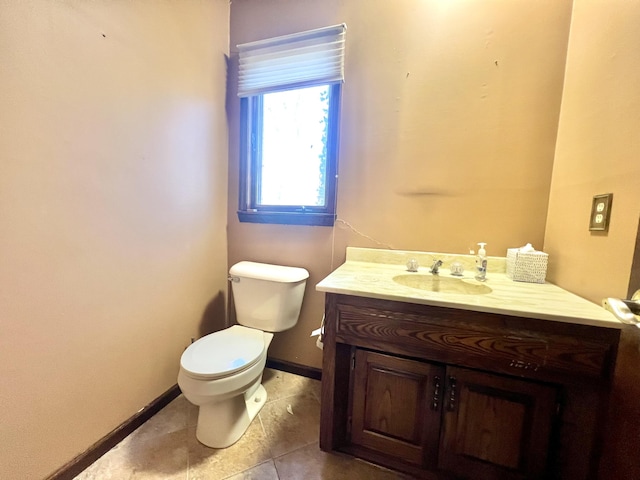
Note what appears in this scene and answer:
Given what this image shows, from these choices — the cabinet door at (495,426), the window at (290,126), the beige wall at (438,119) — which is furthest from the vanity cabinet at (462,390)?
the window at (290,126)

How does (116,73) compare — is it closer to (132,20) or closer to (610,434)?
(132,20)

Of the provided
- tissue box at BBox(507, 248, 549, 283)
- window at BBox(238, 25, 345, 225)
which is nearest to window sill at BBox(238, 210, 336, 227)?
window at BBox(238, 25, 345, 225)

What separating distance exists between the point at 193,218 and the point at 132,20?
2.98 feet

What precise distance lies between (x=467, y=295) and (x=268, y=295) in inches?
38.9

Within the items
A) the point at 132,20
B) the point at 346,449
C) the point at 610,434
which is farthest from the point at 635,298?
the point at 132,20

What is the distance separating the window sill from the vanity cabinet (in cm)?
62

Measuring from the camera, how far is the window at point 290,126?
1.54 meters

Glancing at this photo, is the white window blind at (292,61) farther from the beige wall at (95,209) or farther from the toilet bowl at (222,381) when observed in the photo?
the toilet bowl at (222,381)

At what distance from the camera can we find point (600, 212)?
3.10 ft

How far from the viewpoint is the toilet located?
1160 millimetres

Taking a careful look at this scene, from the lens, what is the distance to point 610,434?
2.52 feet

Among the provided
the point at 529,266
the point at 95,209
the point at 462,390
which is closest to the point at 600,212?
the point at 529,266

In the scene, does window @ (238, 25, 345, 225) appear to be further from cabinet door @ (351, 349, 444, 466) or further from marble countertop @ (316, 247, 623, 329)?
cabinet door @ (351, 349, 444, 466)

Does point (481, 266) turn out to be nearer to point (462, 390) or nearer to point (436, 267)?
point (436, 267)
